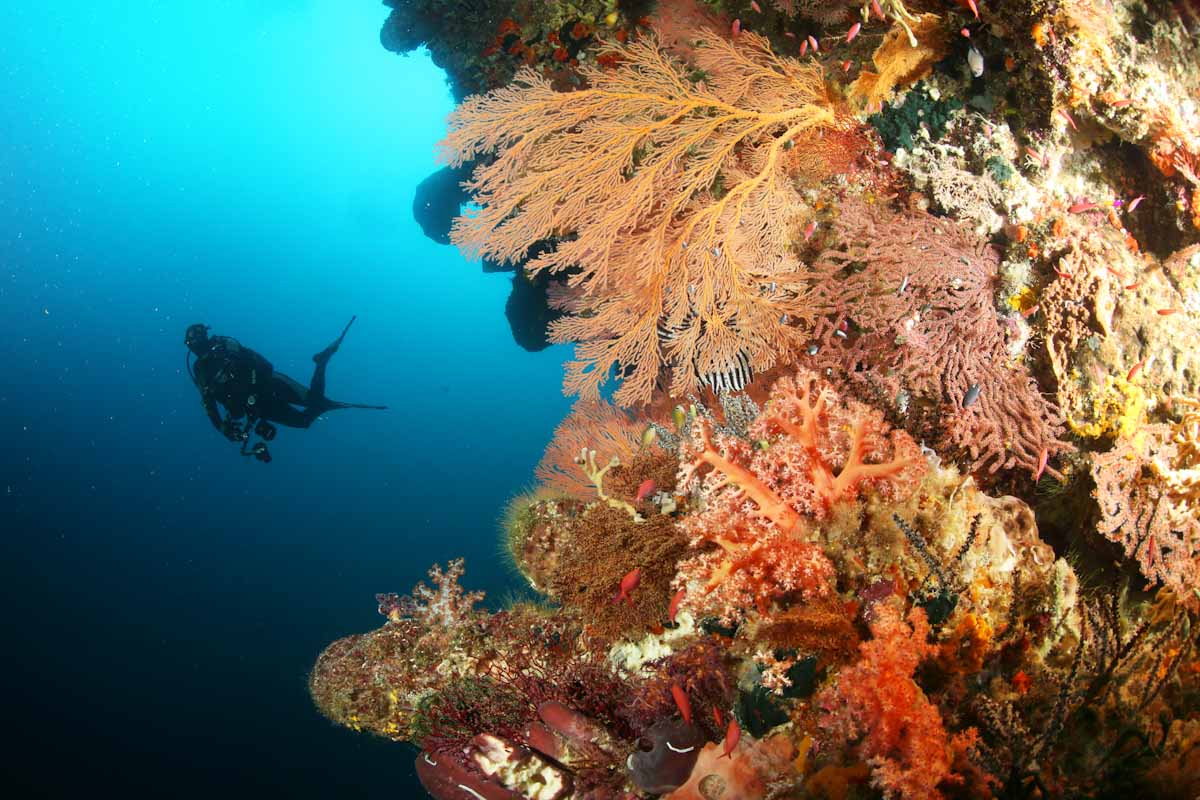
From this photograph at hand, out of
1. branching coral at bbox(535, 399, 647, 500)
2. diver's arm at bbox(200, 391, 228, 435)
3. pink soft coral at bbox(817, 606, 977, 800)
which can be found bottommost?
pink soft coral at bbox(817, 606, 977, 800)

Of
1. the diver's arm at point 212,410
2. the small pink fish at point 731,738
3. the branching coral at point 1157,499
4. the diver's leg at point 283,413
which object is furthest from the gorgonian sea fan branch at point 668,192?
the diver's leg at point 283,413

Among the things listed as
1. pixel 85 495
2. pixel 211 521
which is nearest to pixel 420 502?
pixel 211 521

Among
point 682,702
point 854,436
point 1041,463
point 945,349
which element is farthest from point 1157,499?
point 682,702

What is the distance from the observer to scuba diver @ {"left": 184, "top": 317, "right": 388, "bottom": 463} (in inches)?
443

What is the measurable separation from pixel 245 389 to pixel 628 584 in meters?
11.7

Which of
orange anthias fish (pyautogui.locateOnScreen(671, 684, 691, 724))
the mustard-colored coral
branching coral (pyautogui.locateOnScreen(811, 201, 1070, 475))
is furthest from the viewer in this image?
branching coral (pyautogui.locateOnScreen(811, 201, 1070, 475))

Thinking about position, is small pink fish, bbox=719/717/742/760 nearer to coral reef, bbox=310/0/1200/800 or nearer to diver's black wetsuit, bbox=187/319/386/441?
coral reef, bbox=310/0/1200/800

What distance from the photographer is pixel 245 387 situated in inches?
457

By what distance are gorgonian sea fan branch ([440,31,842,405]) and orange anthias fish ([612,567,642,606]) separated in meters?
1.49

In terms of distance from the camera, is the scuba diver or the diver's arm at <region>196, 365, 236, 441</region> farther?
the scuba diver

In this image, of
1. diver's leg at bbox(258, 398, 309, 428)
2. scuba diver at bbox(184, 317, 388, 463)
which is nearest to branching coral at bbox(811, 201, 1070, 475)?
scuba diver at bbox(184, 317, 388, 463)

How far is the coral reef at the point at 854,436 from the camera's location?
217 centimetres

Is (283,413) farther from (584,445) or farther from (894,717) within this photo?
(894,717)

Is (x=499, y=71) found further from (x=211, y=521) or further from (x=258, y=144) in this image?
(x=258, y=144)
